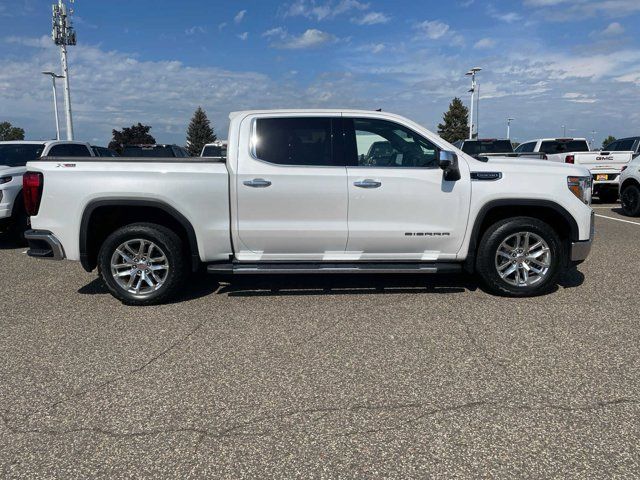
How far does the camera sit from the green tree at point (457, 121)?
56.3 metres

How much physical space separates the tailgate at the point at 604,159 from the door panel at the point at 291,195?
10.3m

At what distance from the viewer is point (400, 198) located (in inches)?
193

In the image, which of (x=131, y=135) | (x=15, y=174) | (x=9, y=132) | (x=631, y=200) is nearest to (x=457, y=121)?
(x=131, y=135)

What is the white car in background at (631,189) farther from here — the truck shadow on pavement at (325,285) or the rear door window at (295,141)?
the rear door window at (295,141)

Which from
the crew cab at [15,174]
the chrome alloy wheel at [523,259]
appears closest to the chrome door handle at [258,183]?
the chrome alloy wheel at [523,259]

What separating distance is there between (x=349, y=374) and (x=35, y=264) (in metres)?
5.51

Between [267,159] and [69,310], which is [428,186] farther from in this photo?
[69,310]

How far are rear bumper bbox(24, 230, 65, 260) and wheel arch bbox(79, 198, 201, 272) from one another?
22cm

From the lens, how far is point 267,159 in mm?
4941

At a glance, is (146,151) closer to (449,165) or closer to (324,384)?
(449,165)

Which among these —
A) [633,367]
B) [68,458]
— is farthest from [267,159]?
[633,367]

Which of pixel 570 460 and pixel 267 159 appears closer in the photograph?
pixel 570 460

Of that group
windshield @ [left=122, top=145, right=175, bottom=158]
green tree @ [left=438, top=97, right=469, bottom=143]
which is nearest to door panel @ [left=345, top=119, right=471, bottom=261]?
windshield @ [left=122, top=145, right=175, bottom=158]

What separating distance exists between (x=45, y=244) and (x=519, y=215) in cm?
478
